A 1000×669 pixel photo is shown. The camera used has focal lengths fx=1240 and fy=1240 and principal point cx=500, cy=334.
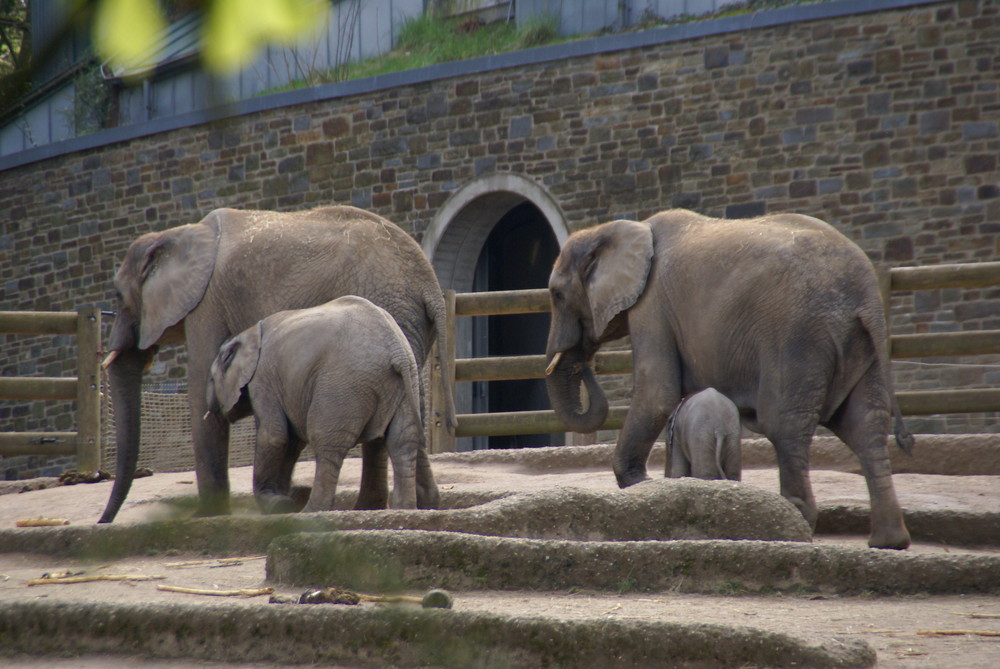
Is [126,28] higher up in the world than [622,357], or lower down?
higher up

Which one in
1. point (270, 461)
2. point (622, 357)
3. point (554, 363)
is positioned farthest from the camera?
point (622, 357)

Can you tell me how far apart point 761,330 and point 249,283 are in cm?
270

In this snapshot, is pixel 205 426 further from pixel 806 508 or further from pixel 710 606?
pixel 710 606

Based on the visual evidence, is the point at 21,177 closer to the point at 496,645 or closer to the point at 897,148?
the point at 897,148

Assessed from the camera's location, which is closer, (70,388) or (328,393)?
(328,393)

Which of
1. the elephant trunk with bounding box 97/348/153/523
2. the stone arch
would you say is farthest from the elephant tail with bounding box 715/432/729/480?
the stone arch

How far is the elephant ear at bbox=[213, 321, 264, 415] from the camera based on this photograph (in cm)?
581

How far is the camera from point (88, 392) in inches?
370

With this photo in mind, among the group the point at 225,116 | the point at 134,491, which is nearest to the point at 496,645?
the point at 225,116

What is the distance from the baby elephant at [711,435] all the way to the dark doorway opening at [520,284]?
1034 cm

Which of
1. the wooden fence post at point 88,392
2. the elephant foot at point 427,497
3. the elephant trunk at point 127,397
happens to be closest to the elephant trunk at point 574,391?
the elephant foot at point 427,497

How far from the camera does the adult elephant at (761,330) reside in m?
5.44

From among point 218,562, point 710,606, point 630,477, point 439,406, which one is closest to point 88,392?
point 439,406

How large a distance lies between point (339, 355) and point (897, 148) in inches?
341
